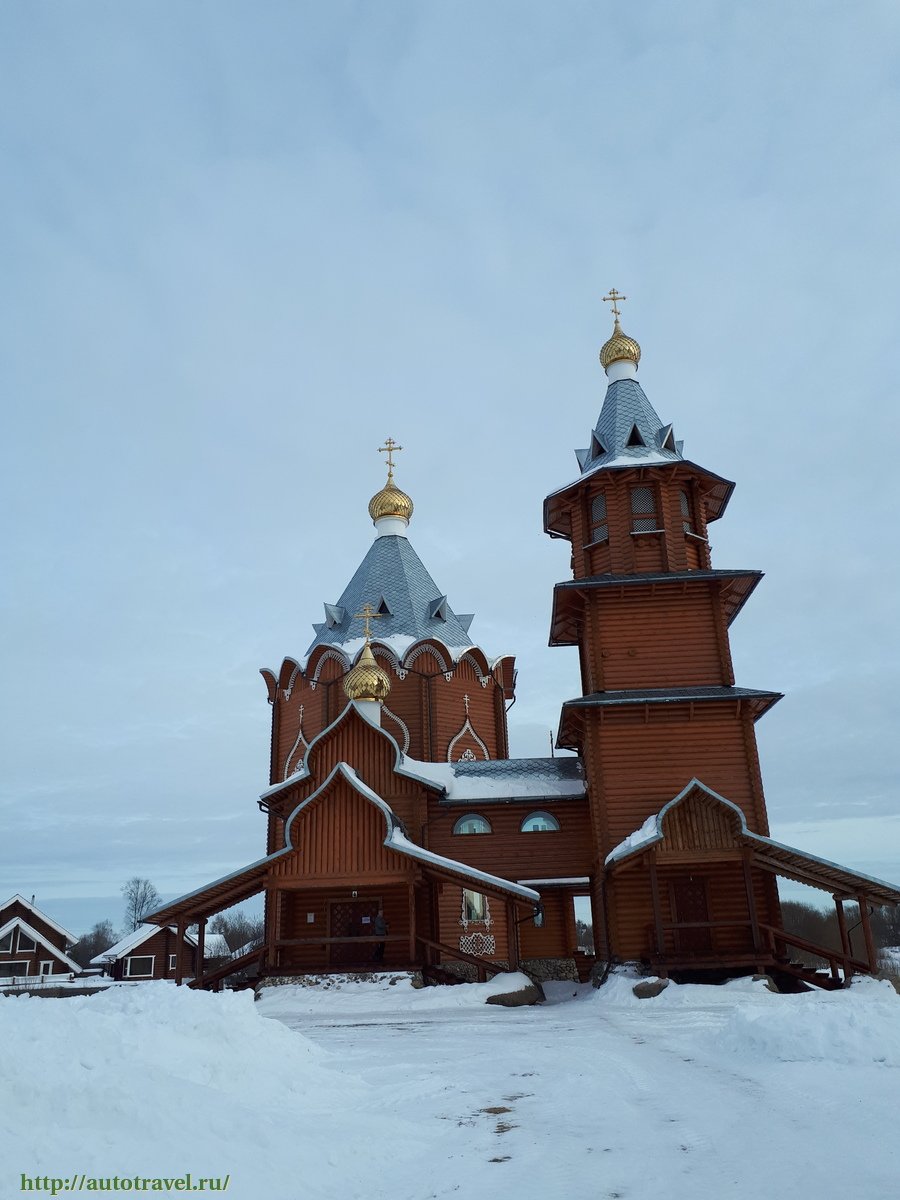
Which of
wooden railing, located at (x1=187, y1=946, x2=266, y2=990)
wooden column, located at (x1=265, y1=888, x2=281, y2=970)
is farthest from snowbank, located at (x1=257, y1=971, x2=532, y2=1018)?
wooden railing, located at (x1=187, y1=946, x2=266, y2=990)

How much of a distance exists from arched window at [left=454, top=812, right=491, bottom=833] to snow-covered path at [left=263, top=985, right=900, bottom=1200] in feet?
36.0

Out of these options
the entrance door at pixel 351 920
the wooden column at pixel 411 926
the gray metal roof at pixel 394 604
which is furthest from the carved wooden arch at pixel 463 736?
the wooden column at pixel 411 926

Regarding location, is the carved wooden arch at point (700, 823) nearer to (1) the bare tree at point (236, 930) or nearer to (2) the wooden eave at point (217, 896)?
(2) the wooden eave at point (217, 896)

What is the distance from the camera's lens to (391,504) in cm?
2986

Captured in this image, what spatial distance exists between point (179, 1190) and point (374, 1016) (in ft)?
35.5

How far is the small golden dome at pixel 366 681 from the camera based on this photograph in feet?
76.2

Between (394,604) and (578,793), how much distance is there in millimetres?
8476

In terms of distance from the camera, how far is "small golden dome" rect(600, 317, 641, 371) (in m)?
25.5

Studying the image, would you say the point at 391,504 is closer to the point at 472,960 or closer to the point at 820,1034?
the point at 472,960

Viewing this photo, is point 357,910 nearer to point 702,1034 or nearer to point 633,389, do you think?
point 702,1034

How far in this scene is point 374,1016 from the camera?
14203mm

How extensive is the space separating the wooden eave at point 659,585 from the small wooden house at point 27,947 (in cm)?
2220

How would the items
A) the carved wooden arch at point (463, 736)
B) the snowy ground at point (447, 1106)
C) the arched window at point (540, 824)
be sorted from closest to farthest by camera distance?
the snowy ground at point (447, 1106) → the arched window at point (540, 824) → the carved wooden arch at point (463, 736)

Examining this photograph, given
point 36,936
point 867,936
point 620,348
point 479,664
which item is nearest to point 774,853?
point 867,936
